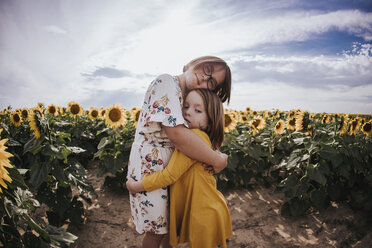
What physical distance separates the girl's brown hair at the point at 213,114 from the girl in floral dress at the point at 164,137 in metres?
A: 0.09

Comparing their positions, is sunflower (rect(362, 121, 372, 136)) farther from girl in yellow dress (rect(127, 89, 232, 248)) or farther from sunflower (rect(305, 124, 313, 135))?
girl in yellow dress (rect(127, 89, 232, 248))

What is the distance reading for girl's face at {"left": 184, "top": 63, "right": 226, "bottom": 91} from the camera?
1686 mm

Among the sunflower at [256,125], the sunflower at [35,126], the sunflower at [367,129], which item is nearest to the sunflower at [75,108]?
the sunflower at [35,126]

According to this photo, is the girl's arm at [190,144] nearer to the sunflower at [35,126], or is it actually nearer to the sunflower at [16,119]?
the sunflower at [35,126]

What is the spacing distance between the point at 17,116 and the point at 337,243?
21.8 feet

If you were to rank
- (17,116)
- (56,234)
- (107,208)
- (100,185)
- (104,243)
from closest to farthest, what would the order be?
1. (56,234)
2. (104,243)
3. (107,208)
4. (100,185)
5. (17,116)

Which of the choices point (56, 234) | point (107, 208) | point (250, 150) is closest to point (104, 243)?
point (107, 208)

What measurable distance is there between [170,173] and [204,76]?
2.54 ft

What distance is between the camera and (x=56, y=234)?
1644mm

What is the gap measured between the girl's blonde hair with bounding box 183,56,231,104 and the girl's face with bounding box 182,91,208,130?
0.81 ft

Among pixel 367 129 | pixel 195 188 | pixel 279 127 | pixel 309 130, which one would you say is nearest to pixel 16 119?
pixel 195 188

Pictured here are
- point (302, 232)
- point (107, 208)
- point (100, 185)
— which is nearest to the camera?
point (302, 232)

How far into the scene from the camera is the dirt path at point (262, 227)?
3.13 meters

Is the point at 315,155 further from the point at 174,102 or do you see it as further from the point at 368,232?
the point at 174,102
